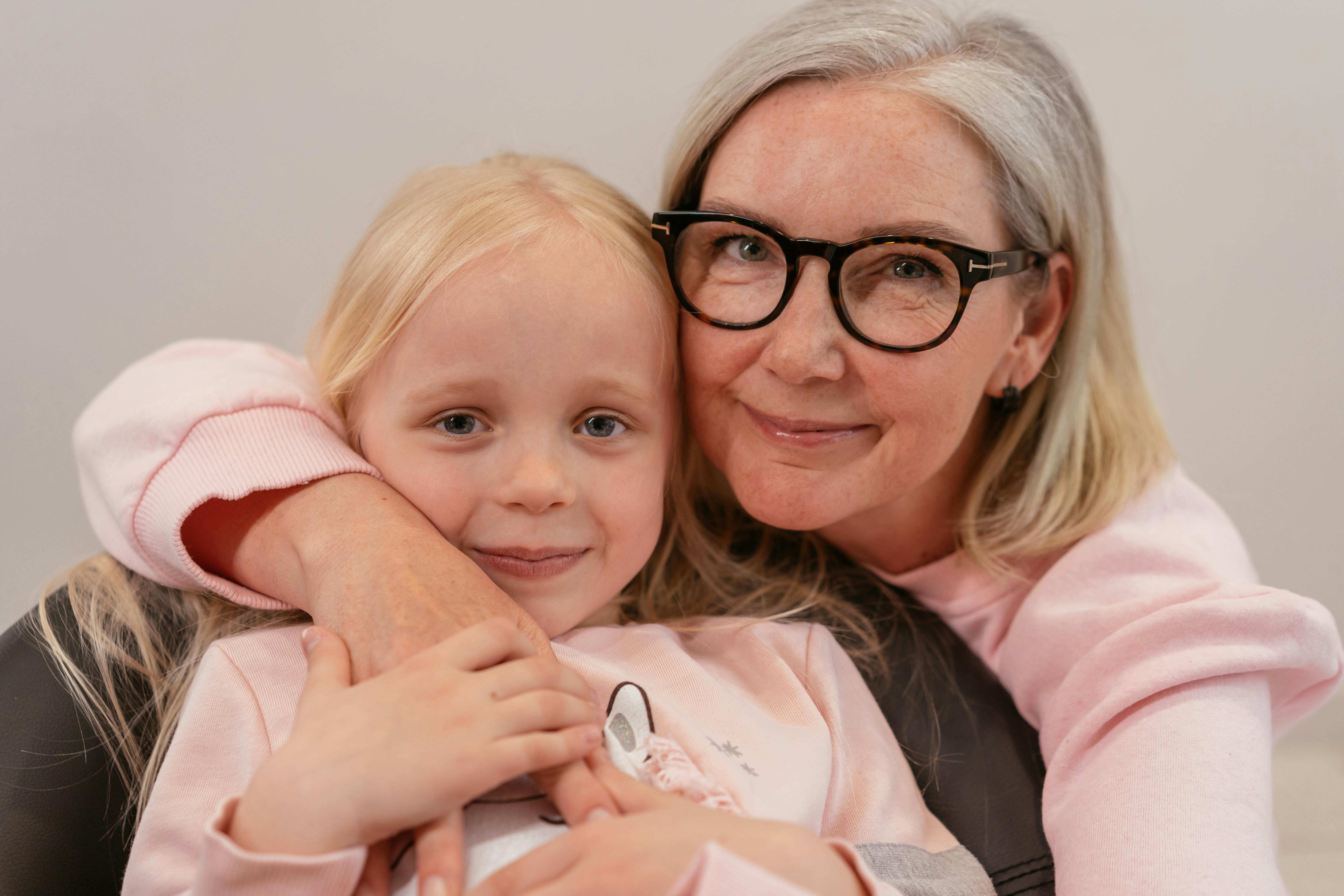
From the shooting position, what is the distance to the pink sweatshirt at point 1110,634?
149cm

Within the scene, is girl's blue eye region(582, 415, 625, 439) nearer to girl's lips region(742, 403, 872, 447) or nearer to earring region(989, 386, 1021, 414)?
girl's lips region(742, 403, 872, 447)

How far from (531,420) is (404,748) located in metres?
0.55

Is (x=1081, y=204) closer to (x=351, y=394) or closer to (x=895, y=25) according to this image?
(x=895, y=25)

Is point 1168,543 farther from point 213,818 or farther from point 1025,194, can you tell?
point 213,818

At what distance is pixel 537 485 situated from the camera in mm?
1496

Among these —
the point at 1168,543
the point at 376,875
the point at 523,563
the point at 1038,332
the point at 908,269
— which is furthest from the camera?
the point at 1038,332

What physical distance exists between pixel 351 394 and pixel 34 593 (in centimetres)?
66

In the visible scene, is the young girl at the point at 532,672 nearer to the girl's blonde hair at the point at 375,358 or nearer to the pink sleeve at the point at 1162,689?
the girl's blonde hair at the point at 375,358

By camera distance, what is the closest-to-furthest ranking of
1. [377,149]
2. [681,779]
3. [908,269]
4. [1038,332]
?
[681,779] < [908,269] < [1038,332] < [377,149]

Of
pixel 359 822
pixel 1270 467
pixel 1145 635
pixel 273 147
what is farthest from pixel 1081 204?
pixel 273 147

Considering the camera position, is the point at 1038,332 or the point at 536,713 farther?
the point at 1038,332

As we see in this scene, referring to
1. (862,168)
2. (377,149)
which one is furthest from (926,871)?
(377,149)

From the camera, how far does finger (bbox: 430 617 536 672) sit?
1213 millimetres

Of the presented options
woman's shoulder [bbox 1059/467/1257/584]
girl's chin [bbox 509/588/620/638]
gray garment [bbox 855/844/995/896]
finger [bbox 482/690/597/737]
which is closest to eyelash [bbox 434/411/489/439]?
girl's chin [bbox 509/588/620/638]
